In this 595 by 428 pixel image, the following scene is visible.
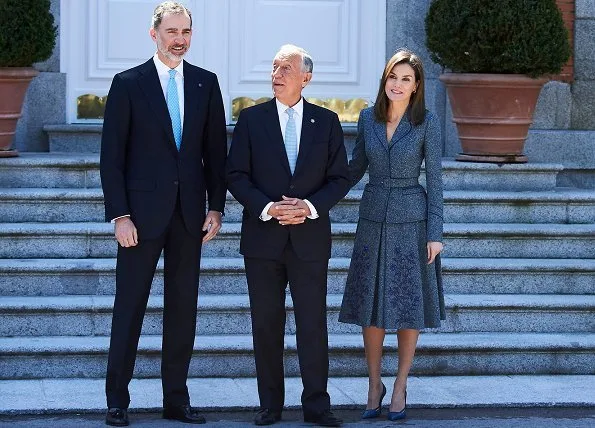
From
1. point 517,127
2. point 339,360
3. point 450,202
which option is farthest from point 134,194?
point 517,127

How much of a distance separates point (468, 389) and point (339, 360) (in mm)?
702

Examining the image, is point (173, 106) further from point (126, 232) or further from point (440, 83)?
point (440, 83)

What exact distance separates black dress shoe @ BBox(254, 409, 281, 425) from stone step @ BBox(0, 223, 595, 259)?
181cm

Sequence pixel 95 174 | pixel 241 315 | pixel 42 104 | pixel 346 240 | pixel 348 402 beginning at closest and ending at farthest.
Result: pixel 348 402, pixel 241 315, pixel 346 240, pixel 95 174, pixel 42 104

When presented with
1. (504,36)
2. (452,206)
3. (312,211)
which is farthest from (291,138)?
(504,36)

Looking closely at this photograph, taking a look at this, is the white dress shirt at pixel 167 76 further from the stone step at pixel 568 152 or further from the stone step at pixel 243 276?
the stone step at pixel 568 152

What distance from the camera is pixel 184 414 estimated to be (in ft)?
20.4

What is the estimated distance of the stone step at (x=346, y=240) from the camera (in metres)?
7.72

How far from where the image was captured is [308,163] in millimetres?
6184

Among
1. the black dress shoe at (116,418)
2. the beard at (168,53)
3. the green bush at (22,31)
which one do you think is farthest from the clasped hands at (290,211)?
the green bush at (22,31)

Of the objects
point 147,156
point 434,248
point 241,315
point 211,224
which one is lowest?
point 241,315

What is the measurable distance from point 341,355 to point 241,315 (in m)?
0.61

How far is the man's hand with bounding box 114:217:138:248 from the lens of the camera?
239 inches

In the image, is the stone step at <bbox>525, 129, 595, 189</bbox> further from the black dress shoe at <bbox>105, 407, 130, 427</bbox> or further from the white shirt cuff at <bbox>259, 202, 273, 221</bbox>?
the black dress shoe at <bbox>105, 407, 130, 427</bbox>
